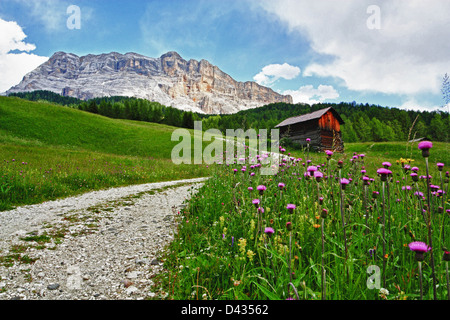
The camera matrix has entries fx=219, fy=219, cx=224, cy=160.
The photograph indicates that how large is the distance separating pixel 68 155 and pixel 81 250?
1794cm

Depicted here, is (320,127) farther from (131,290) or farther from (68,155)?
(131,290)

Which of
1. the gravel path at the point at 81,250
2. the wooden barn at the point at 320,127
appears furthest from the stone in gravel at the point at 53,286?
the wooden barn at the point at 320,127

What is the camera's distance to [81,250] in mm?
4359

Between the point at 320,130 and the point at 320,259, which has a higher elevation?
the point at 320,130

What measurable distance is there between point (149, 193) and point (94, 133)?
3220cm

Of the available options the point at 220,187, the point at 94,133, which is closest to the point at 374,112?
the point at 94,133

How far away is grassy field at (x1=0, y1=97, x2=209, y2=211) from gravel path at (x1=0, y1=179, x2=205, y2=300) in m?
2.62

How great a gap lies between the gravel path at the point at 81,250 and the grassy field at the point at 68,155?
262cm

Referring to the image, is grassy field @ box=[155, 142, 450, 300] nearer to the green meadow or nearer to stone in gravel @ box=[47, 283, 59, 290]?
the green meadow

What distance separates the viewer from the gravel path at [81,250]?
10.2 ft

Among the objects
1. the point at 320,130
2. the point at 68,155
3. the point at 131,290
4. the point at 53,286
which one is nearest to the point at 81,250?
the point at 53,286

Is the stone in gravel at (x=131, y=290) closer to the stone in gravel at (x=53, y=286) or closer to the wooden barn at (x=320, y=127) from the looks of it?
the stone in gravel at (x=53, y=286)
